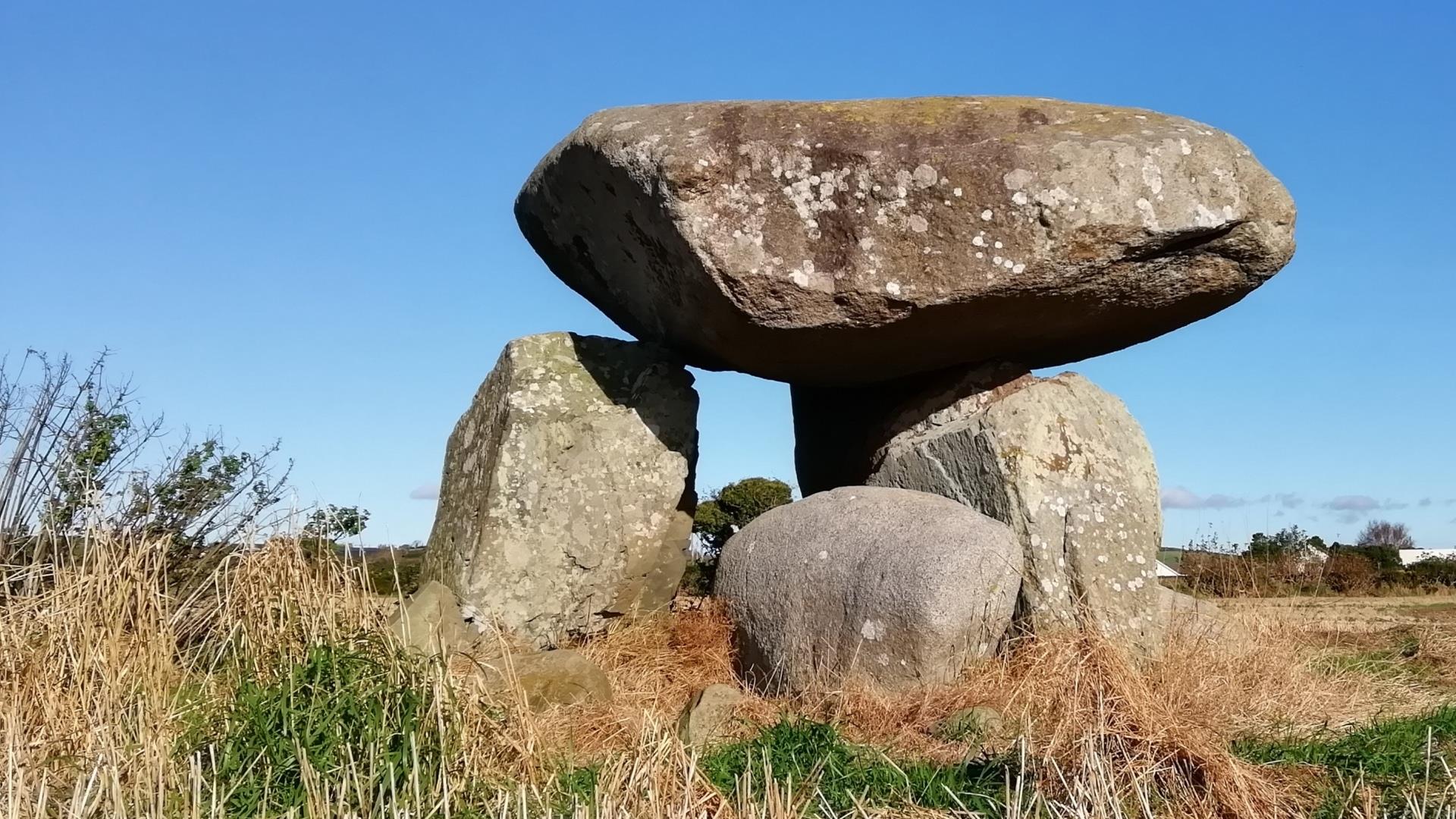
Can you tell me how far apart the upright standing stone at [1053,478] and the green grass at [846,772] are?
7.55ft

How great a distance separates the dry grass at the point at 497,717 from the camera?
4.24 meters

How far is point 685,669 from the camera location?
23.8 ft

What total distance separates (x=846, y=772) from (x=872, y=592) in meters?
1.92

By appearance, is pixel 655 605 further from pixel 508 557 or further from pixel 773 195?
pixel 773 195

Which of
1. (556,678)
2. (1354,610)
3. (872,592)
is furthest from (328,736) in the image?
(1354,610)

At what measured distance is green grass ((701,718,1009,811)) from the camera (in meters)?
4.51

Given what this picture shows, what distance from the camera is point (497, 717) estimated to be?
491 cm

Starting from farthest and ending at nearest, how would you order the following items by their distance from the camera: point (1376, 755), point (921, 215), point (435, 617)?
point (921, 215) < point (435, 617) < point (1376, 755)

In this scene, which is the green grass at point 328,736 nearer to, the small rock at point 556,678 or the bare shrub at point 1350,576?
the small rock at point 556,678

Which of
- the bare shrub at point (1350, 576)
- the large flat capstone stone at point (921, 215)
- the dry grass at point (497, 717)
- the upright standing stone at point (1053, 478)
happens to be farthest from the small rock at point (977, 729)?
the bare shrub at point (1350, 576)

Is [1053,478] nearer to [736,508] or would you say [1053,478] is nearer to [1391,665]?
[1391,665]

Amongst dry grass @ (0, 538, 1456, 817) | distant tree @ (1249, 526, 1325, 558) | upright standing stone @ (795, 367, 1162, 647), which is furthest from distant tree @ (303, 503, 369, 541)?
distant tree @ (1249, 526, 1325, 558)

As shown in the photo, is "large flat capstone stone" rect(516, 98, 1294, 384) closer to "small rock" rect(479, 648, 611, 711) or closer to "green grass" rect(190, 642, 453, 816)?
"small rock" rect(479, 648, 611, 711)

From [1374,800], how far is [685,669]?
150 inches
